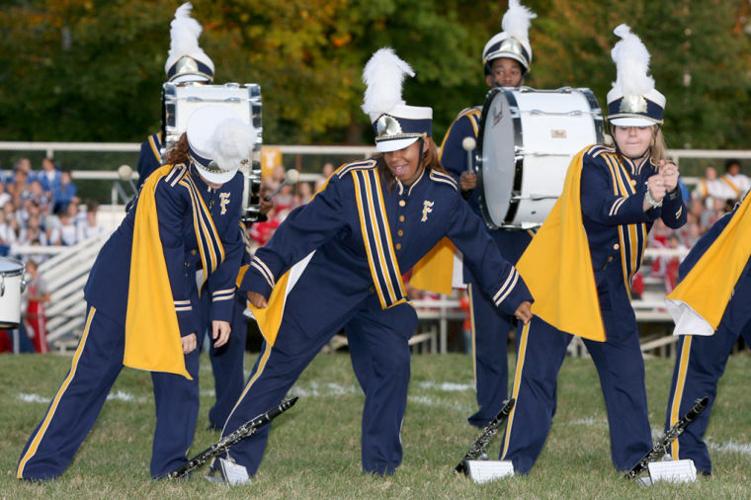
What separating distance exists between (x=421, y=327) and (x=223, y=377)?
8446 millimetres

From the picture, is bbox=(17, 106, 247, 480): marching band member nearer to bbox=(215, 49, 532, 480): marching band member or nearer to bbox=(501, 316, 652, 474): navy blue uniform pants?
bbox=(215, 49, 532, 480): marching band member

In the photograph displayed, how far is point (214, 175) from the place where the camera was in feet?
21.8

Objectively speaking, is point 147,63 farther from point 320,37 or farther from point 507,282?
point 507,282

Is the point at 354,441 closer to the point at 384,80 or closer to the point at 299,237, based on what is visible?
the point at 299,237

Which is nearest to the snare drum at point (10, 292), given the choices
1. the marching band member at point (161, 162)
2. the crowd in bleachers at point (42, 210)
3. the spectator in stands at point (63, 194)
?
the marching band member at point (161, 162)

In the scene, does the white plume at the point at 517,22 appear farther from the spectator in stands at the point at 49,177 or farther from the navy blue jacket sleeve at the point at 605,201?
the spectator in stands at the point at 49,177

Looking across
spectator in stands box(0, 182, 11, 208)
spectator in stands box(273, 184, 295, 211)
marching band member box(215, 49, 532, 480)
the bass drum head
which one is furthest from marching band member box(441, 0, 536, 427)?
spectator in stands box(0, 182, 11, 208)

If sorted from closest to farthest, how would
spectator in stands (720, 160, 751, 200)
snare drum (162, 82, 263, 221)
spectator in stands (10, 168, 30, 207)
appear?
1. snare drum (162, 82, 263, 221)
2. spectator in stands (10, 168, 30, 207)
3. spectator in stands (720, 160, 751, 200)

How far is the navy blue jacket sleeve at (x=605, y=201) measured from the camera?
6.49m

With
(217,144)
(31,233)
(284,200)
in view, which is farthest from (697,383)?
(31,233)

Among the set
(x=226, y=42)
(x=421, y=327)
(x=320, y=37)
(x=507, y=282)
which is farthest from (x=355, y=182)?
(x=320, y=37)

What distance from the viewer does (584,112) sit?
Answer: 800 centimetres

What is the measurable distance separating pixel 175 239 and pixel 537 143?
2.26 m

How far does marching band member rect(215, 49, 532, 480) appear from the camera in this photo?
6.75 m
